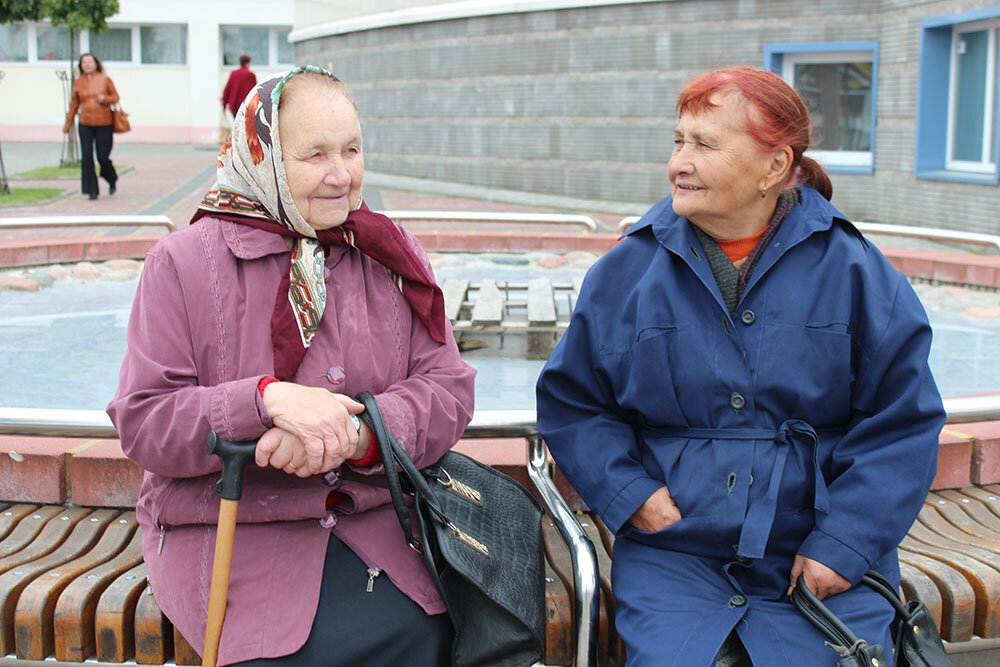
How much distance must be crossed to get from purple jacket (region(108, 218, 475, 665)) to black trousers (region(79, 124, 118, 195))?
554 inches

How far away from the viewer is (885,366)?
238cm

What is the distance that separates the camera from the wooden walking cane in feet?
7.04

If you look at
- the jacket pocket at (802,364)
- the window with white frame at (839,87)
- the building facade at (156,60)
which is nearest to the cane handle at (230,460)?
the jacket pocket at (802,364)

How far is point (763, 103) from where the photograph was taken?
2.51 metres

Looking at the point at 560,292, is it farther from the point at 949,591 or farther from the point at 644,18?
the point at 644,18

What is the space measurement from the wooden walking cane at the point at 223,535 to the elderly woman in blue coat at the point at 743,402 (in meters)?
0.77

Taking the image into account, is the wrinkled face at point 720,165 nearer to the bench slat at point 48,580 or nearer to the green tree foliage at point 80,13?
the bench slat at point 48,580

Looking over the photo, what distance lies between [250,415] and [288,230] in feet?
1.57

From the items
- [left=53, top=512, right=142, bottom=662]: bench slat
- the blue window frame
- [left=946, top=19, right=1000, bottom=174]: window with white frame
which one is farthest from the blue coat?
[left=946, top=19, right=1000, bottom=174]: window with white frame

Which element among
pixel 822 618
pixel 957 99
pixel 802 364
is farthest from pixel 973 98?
pixel 822 618

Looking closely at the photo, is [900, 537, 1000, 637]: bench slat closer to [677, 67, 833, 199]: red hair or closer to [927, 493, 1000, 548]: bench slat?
[927, 493, 1000, 548]: bench slat

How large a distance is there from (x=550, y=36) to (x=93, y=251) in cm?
897

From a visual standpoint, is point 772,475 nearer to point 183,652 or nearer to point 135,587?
point 183,652

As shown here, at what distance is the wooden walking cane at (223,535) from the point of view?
84.4 inches
